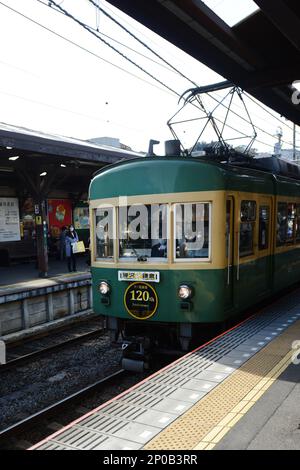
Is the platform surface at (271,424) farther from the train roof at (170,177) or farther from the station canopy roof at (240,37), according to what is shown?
the station canopy roof at (240,37)

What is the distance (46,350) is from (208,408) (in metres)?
5.27

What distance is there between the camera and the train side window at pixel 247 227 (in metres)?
Answer: 6.10

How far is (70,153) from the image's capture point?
1099 cm

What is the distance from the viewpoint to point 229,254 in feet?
18.7

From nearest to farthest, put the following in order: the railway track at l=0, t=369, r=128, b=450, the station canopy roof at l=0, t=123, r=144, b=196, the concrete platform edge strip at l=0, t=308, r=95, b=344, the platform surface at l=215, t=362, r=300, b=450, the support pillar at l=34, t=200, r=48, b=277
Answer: the platform surface at l=215, t=362, r=300, b=450
the railway track at l=0, t=369, r=128, b=450
the concrete platform edge strip at l=0, t=308, r=95, b=344
the station canopy roof at l=0, t=123, r=144, b=196
the support pillar at l=34, t=200, r=48, b=277

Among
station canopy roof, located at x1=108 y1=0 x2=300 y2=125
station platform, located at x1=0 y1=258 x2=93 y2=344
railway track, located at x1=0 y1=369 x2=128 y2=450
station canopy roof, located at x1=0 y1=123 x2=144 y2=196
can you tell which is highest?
station canopy roof, located at x1=108 y1=0 x2=300 y2=125

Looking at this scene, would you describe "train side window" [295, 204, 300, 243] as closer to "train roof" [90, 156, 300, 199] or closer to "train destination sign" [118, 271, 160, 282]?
"train roof" [90, 156, 300, 199]

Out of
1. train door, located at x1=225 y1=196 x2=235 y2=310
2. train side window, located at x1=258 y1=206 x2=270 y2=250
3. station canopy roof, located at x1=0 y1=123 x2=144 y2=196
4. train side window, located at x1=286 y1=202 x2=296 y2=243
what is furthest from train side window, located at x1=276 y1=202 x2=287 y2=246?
station canopy roof, located at x1=0 y1=123 x2=144 y2=196

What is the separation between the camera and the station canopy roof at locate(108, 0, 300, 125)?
6.18 meters

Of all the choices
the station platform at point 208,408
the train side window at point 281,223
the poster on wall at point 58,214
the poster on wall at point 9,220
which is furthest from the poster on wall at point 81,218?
the station platform at point 208,408

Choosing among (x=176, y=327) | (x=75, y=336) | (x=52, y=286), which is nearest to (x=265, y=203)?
(x=176, y=327)

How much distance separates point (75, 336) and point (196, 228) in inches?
197

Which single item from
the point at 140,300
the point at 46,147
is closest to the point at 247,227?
the point at 140,300

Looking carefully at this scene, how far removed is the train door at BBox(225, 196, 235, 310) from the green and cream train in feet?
0.05
